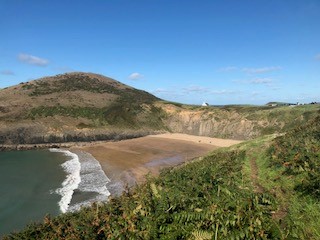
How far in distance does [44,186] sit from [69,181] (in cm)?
299

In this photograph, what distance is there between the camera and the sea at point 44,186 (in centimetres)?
2588

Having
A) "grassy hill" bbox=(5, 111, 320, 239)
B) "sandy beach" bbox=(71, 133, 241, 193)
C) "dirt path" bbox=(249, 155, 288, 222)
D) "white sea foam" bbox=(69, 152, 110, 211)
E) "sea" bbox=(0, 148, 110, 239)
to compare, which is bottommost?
"sea" bbox=(0, 148, 110, 239)

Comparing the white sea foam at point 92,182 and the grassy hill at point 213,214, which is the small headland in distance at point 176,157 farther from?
the white sea foam at point 92,182

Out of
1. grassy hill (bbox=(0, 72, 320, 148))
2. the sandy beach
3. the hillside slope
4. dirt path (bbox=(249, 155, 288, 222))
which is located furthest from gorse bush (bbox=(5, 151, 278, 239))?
the hillside slope

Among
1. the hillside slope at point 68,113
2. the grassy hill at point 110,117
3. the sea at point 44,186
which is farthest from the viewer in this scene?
the hillside slope at point 68,113

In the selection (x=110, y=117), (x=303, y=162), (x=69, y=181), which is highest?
(x=303, y=162)

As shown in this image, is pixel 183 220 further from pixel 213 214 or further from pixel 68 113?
pixel 68 113

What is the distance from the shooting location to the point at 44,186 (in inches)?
1361

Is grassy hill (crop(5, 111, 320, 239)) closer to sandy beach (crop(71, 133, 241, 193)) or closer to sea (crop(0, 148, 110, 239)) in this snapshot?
sea (crop(0, 148, 110, 239))

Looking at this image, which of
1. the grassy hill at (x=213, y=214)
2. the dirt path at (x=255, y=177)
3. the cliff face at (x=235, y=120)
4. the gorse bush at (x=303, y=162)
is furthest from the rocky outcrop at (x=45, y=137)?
the grassy hill at (x=213, y=214)

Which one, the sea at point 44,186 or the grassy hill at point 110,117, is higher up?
the grassy hill at point 110,117

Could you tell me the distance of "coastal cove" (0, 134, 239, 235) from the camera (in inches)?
1087

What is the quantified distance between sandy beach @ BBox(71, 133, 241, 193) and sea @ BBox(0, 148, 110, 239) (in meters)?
2.09

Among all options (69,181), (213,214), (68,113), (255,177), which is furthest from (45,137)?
(213,214)
